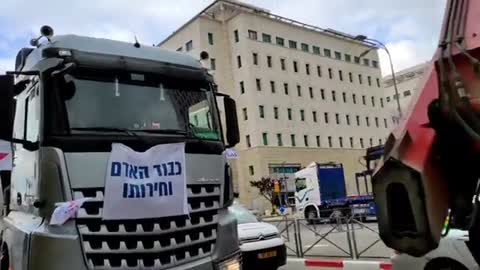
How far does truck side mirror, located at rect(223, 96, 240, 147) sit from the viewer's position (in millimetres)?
6539

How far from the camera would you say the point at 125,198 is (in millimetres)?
4871

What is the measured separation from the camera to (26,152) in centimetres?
520

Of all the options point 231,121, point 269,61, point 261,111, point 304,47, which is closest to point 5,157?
point 231,121

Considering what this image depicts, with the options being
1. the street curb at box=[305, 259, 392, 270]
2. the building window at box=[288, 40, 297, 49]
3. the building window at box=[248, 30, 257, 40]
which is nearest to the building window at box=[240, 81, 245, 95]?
the building window at box=[248, 30, 257, 40]

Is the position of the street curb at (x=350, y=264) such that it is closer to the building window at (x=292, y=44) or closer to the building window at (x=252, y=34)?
the building window at (x=252, y=34)

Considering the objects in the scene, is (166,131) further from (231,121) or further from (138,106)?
(231,121)

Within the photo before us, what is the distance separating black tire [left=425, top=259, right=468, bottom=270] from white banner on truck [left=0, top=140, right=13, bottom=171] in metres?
5.18

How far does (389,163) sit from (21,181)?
4.30 m

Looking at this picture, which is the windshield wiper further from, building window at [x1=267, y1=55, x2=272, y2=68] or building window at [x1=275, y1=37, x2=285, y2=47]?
building window at [x1=275, y1=37, x2=285, y2=47]

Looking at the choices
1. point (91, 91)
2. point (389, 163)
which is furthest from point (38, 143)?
point (389, 163)

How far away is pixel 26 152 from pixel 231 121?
2611mm

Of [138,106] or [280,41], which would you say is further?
[280,41]

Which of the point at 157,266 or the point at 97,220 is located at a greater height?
the point at 97,220

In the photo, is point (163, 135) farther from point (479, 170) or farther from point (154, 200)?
point (479, 170)
